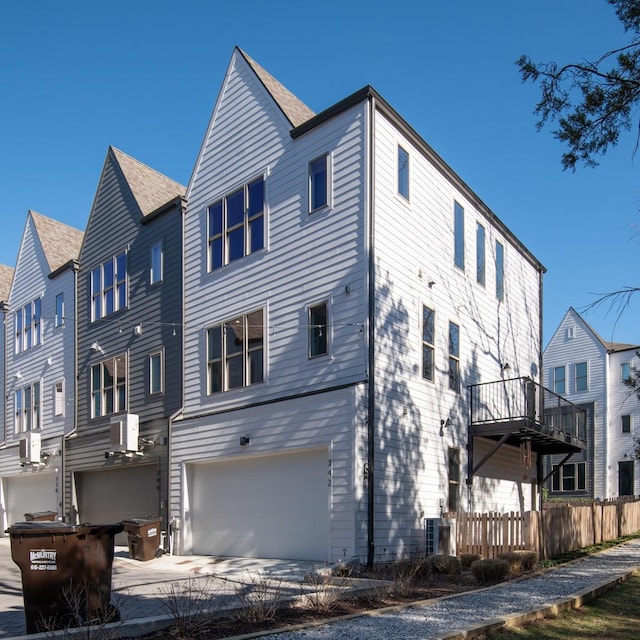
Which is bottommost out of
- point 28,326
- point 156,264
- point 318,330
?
point 318,330

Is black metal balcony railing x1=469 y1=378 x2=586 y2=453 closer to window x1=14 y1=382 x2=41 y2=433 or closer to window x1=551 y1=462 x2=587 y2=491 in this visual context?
window x1=551 y1=462 x2=587 y2=491

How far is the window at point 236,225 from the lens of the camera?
1766cm

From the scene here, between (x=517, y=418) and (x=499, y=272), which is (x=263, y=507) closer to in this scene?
(x=517, y=418)

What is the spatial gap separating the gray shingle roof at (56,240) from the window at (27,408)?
4756mm

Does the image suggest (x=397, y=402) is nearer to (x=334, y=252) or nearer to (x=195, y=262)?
(x=334, y=252)

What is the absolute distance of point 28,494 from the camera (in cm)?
2755

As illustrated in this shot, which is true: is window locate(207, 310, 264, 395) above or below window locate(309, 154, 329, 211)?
below

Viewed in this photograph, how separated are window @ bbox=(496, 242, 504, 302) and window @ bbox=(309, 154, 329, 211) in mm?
7575

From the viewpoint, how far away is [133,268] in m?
22.2

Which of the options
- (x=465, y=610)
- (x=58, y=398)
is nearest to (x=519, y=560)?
(x=465, y=610)

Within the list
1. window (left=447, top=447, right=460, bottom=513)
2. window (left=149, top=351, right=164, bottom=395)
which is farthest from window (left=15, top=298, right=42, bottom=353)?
window (left=447, top=447, right=460, bottom=513)

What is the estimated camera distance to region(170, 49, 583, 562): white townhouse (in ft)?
48.0

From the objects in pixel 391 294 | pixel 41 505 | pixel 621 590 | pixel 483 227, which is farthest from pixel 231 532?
pixel 41 505

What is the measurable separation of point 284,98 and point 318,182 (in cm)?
336
